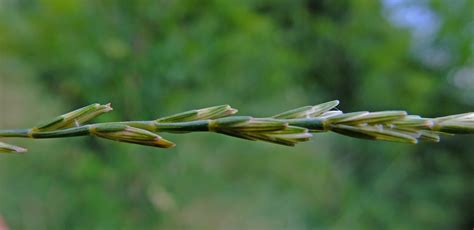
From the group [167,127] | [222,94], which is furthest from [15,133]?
[222,94]

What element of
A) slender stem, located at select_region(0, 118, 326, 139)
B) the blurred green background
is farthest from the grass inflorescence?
the blurred green background

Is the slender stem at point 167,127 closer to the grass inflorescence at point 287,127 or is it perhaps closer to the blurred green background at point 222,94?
the grass inflorescence at point 287,127

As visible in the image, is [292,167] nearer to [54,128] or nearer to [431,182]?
[431,182]

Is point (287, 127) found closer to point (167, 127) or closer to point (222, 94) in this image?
point (167, 127)

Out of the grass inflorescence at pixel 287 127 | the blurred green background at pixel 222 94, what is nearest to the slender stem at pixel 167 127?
the grass inflorescence at pixel 287 127

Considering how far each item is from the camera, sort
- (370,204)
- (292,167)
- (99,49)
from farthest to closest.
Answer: (370,204), (292,167), (99,49)

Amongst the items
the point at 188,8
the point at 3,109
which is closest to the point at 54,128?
the point at 188,8
